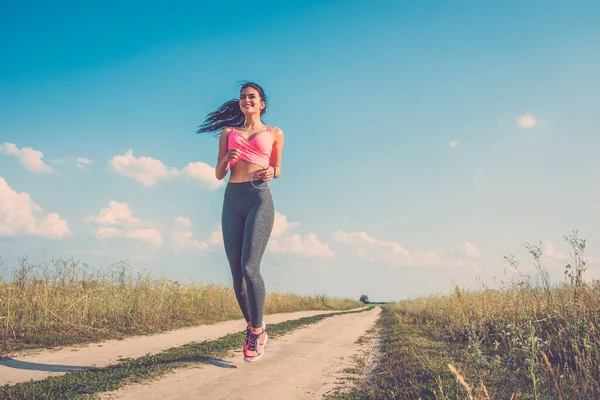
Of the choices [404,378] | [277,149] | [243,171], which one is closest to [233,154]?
[243,171]

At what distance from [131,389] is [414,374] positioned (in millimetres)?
2967

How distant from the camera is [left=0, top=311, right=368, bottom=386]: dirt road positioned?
14.1ft

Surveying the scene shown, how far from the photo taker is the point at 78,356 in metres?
5.37

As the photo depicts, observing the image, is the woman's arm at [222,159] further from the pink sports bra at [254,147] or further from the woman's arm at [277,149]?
the woman's arm at [277,149]

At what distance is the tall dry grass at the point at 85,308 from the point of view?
6730 mm

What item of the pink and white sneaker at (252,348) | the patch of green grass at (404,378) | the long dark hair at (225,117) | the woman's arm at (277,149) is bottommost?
the patch of green grass at (404,378)

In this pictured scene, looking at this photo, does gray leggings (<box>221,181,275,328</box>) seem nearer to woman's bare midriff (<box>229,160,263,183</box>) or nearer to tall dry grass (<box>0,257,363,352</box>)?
woman's bare midriff (<box>229,160,263,183</box>)

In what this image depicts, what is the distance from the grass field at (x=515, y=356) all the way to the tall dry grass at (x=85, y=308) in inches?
211

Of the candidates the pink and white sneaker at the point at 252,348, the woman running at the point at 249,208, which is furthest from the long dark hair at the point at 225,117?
the pink and white sneaker at the point at 252,348

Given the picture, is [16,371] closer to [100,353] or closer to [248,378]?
[100,353]

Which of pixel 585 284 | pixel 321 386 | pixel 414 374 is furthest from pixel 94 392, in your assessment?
pixel 585 284

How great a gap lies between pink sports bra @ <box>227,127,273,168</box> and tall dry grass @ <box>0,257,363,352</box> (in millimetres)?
4606

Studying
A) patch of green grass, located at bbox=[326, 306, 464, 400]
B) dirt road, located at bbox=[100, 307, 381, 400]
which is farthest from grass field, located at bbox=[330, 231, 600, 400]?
dirt road, located at bbox=[100, 307, 381, 400]

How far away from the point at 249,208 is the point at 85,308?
558cm
